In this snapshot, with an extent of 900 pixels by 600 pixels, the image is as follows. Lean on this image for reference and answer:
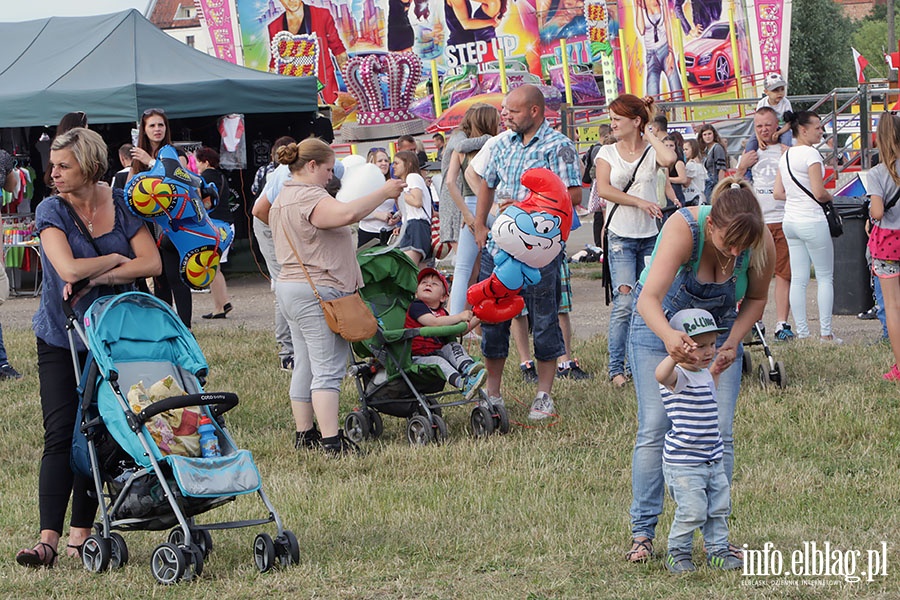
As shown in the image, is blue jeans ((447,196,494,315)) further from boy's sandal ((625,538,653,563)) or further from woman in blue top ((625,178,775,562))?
boy's sandal ((625,538,653,563))

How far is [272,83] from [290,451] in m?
9.52

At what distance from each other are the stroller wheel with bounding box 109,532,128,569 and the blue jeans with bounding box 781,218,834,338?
666 cm

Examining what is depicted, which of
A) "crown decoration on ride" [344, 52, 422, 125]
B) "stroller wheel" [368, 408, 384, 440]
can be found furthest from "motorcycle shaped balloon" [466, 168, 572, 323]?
"crown decoration on ride" [344, 52, 422, 125]

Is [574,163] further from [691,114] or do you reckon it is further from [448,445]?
[691,114]

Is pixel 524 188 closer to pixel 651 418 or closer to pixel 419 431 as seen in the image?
pixel 419 431

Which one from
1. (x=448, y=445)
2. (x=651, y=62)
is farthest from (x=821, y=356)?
(x=651, y=62)

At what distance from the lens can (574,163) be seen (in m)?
7.51

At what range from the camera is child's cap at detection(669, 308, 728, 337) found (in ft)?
14.1

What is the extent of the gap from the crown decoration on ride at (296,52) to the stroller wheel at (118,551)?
134 feet

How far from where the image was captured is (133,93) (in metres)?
14.5

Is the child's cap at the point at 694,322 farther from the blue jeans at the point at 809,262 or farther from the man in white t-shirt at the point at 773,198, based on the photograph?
the man in white t-shirt at the point at 773,198

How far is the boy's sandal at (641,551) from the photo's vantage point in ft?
15.7

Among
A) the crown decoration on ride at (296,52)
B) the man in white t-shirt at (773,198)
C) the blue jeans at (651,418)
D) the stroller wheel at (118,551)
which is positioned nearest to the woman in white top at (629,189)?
the man in white t-shirt at (773,198)

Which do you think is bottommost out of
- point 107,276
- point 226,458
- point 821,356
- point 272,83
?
point 821,356
